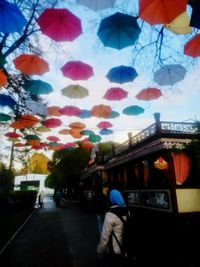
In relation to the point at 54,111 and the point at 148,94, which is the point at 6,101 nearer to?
the point at 54,111

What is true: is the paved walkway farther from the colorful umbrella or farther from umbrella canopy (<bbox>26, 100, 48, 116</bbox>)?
the colorful umbrella

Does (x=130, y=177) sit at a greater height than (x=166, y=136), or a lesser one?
lesser

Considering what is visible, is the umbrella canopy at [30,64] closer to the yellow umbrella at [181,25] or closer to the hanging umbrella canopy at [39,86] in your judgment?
the hanging umbrella canopy at [39,86]

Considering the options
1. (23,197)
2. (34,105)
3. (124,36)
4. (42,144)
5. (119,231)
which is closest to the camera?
(119,231)

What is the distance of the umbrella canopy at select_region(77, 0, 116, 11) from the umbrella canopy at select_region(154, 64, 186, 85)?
3362mm

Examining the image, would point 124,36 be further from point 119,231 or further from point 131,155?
point 131,155

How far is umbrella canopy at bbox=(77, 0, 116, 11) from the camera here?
5.36 meters

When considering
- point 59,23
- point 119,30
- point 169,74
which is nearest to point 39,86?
point 59,23

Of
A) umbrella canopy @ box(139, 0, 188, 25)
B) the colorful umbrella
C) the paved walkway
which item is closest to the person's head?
the paved walkway

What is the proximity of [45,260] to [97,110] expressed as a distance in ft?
24.0

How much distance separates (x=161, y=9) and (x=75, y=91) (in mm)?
6380

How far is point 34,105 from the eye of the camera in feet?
39.1

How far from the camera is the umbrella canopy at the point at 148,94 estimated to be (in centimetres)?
999

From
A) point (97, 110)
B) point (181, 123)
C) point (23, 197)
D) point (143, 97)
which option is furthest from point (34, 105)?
point (23, 197)
